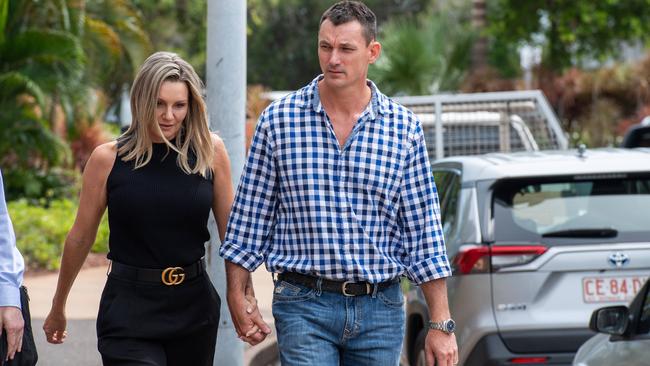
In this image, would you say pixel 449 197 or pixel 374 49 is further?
A: pixel 449 197

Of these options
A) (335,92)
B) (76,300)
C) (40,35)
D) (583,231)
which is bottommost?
(76,300)

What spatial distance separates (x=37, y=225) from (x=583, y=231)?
384 inches

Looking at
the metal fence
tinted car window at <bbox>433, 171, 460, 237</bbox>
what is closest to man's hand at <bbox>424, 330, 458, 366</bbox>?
tinted car window at <bbox>433, 171, 460, 237</bbox>

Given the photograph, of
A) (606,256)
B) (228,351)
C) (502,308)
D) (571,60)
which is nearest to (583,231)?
(606,256)

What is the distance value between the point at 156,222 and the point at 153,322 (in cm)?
37

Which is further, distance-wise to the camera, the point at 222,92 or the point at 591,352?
the point at 222,92

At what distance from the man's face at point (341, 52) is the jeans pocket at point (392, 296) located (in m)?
0.73

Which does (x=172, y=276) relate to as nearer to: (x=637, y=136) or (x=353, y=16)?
(x=353, y=16)

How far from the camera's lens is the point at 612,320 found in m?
5.08

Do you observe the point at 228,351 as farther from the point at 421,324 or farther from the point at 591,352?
the point at 591,352

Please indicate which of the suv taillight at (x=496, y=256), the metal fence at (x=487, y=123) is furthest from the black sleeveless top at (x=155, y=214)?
the metal fence at (x=487, y=123)

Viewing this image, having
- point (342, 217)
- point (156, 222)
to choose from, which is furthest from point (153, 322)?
point (342, 217)

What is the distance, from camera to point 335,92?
4.37 meters

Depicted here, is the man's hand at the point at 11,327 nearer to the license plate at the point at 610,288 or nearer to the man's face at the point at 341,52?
the man's face at the point at 341,52
